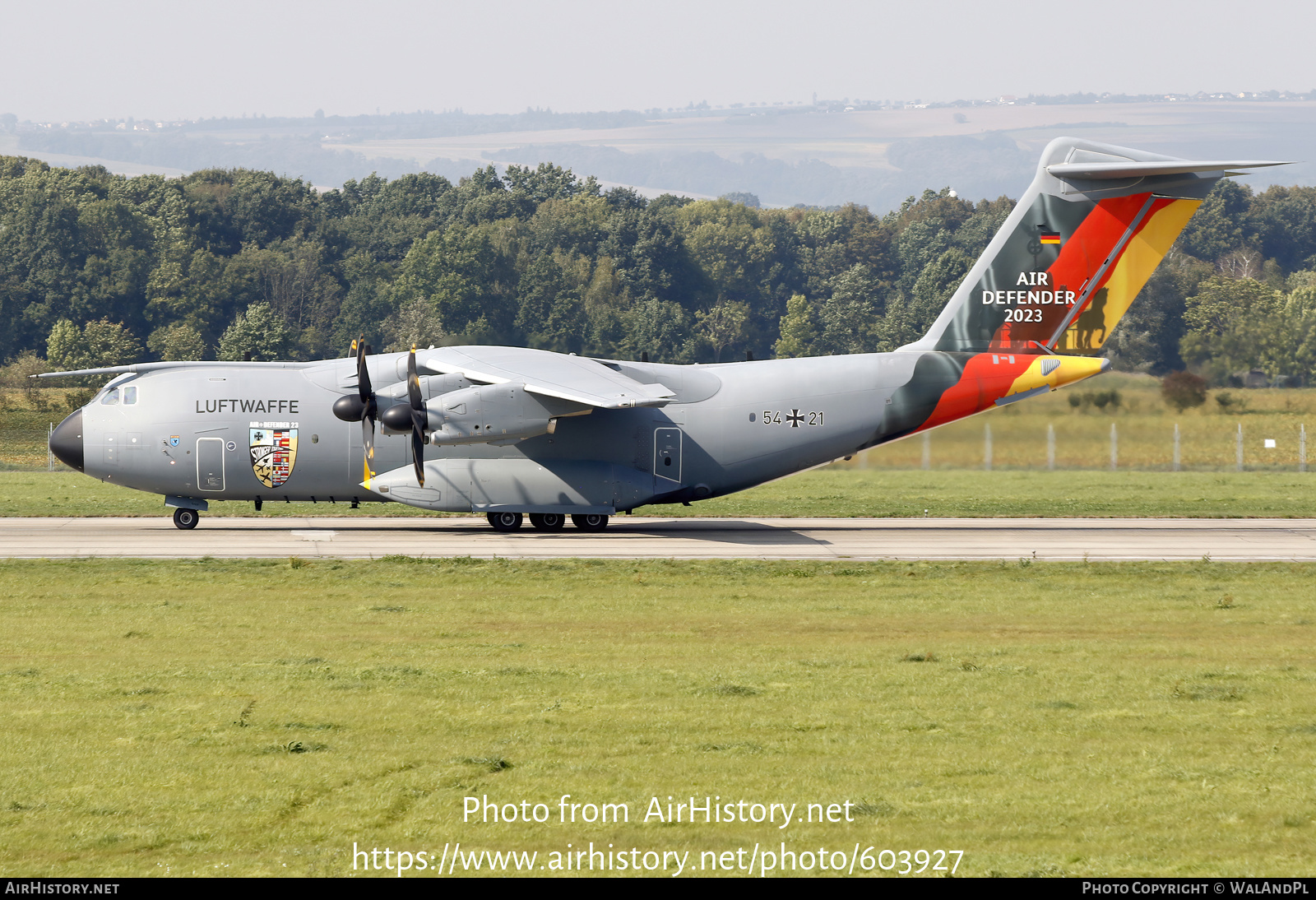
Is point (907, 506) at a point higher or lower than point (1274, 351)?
lower

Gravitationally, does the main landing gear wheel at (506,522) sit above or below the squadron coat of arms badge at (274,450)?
below

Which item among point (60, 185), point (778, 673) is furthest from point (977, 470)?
point (60, 185)

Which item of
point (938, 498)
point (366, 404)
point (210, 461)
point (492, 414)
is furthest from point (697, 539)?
point (938, 498)

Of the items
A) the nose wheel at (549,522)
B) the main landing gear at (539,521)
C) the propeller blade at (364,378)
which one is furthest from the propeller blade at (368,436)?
the nose wheel at (549,522)

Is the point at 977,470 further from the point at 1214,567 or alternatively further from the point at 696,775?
the point at 696,775

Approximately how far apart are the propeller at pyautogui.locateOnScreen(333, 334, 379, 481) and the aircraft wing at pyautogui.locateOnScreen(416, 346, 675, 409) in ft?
5.80

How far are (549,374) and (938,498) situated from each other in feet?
59.8

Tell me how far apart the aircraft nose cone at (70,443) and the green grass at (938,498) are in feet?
18.3

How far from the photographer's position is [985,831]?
1041 centimetres

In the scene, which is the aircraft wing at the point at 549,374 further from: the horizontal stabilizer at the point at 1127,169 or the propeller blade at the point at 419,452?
the horizontal stabilizer at the point at 1127,169

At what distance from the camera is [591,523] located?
35.8 metres

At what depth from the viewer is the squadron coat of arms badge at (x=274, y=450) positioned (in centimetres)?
3359

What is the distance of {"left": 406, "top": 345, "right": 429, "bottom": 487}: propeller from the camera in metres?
31.6
